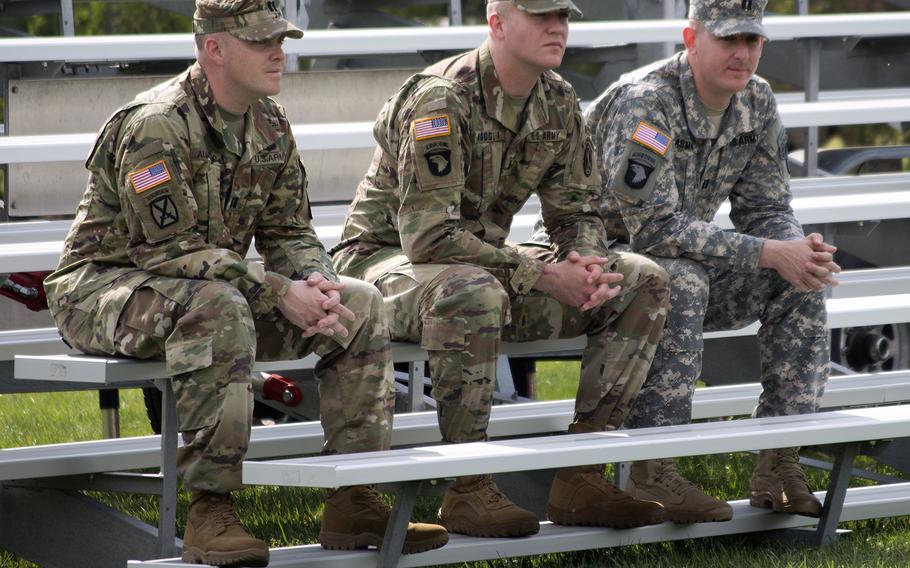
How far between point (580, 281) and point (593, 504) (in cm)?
48

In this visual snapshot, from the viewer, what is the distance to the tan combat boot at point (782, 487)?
3.45 metres

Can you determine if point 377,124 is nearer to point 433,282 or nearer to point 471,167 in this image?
point 471,167

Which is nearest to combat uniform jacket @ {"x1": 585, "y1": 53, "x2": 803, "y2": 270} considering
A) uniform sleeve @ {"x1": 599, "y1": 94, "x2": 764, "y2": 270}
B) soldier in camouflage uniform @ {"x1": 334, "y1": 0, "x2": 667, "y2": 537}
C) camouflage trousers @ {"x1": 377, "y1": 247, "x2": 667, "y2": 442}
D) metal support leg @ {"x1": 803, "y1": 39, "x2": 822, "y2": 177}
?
uniform sleeve @ {"x1": 599, "y1": 94, "x2": 764, "y2": 270}

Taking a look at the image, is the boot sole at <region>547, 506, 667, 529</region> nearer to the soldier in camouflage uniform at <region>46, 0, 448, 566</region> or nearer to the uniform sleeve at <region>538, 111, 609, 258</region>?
the soldier in camouflage uniform at <region>46, 0, 448, 566</region>

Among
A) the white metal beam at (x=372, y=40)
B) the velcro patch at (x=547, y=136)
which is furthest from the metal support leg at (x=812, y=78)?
the velcro patch at (x=547, y=136)

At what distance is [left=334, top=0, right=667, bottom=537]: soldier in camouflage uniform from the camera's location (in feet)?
10.2

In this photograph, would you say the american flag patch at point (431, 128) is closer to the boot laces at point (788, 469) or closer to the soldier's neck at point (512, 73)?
the soldier's neck at point (512, 73)

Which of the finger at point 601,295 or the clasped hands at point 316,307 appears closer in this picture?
the clasped hands at point 316,307

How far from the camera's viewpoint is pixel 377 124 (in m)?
3.44

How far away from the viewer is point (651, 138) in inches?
139

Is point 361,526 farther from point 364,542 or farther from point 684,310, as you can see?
point 684,310

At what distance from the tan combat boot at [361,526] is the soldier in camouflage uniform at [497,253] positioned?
16 cm

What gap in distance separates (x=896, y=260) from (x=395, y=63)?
201 centimetres

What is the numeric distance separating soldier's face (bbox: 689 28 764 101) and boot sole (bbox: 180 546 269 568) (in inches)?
62.4
